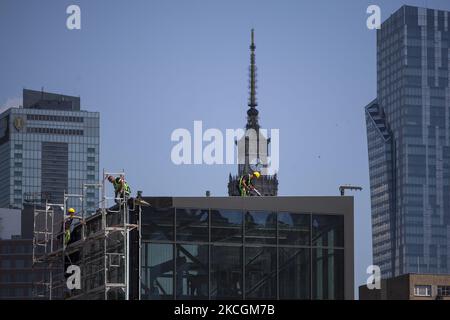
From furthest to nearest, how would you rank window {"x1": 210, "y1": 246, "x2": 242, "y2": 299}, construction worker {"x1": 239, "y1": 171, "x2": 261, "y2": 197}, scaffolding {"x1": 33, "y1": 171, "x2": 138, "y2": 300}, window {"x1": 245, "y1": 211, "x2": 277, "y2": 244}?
construction worker {"x1": 239, "y1": 171, "x2": 261, "y2": 197} < window {"x1": 245, "y1": 211, "x2": 277, "y2": 244} < window {"x1": 210, "y1": 246, "x2": 242, "y2": 299} < scaffolding {"x1": 33, "y1": 171, "x2": 138, "y2": 300}

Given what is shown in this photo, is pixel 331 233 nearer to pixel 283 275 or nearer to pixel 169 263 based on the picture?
pixel 283 275

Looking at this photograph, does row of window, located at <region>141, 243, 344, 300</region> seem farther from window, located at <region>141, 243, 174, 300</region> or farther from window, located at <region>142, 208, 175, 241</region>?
window, located at <region>142, 208, 175, 241</region>

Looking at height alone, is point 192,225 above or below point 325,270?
above

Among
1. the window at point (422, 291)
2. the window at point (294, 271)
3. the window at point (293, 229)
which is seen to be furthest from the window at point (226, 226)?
the window at point (422, 291)

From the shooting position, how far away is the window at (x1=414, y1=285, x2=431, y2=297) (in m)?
177

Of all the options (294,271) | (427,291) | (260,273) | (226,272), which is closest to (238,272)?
(226,272)

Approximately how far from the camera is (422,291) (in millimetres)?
177500

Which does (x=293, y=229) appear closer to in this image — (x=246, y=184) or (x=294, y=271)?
(x=294, y=271)

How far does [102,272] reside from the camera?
57562 mm

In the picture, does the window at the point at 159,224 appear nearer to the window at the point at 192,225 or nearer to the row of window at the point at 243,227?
the row of window at the point at 243,227

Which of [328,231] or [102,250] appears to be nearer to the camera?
[102,250]

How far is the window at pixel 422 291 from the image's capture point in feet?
580

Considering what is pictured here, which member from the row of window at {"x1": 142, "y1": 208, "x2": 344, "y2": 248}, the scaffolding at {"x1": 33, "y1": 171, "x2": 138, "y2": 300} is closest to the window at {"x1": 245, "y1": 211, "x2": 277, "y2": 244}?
the row of window at {"x1": 142, "y1": 208, "x2": 344, "y2": 248}
